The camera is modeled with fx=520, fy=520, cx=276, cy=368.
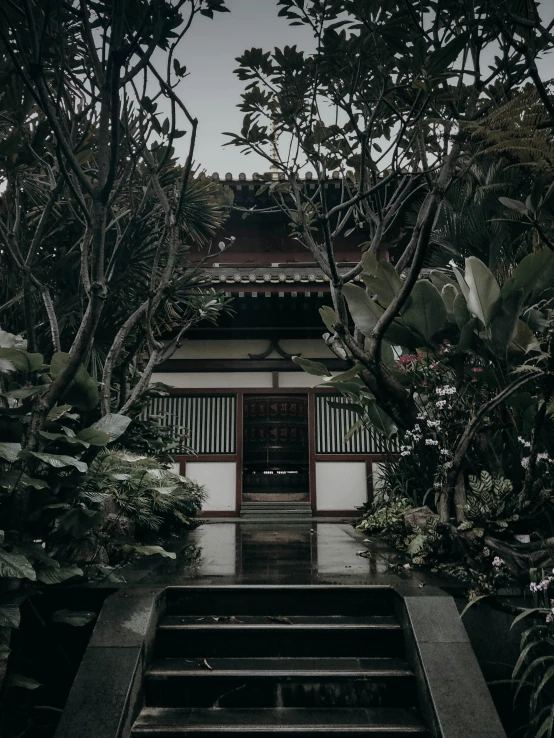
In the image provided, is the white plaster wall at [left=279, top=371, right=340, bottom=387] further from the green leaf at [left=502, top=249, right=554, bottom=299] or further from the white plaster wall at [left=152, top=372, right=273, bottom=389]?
the green leaf at [left=502, top=249, right=554, bottom=299]

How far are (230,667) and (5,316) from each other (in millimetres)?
3552

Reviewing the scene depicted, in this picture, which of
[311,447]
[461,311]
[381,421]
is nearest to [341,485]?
[311,447]

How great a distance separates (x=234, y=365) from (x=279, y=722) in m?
6.24

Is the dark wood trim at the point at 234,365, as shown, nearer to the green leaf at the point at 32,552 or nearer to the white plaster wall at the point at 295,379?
the white plaster wall at the point at 295,379

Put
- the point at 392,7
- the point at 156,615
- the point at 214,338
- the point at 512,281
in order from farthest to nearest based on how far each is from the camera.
A: the point at 214,338, the point at 512,281, the point at 392,7, the point at 156,615

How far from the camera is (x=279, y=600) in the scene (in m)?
3.10

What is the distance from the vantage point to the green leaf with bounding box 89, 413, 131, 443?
2.89 m

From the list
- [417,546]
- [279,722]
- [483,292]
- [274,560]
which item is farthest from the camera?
[274,560]

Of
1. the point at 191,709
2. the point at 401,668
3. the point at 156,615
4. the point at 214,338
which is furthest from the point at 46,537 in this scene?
the point at 214,338

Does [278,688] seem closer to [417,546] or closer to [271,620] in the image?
[271,620]

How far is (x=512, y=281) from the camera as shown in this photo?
155 inches

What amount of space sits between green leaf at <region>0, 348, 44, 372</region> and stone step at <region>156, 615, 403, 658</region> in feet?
5.12

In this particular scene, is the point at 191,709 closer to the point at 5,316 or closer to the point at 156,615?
the point at 156,615

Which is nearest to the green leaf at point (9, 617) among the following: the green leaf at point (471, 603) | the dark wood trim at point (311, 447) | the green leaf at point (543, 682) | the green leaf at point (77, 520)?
the green leaf at point (77, 520)
